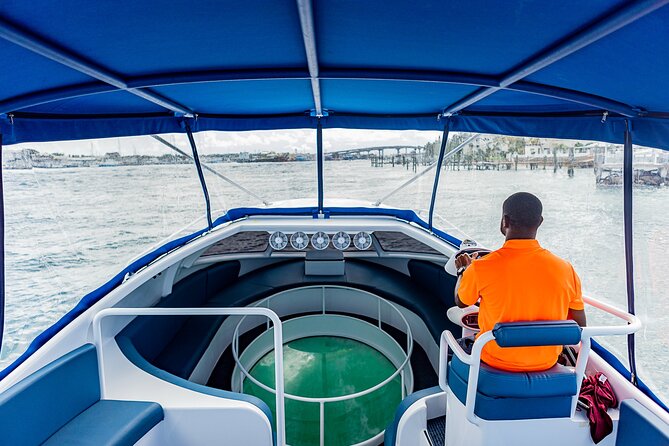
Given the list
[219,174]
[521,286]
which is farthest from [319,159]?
[521,286]

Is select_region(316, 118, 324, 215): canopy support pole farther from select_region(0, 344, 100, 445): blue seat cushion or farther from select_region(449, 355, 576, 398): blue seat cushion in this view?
select_region(449, 355, 576, 398): blue seat cushion

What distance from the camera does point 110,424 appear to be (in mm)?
1687

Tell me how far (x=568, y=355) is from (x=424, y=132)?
2.36 metres

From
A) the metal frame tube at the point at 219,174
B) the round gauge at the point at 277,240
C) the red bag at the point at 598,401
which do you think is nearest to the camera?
the red bag at the point at 598,401

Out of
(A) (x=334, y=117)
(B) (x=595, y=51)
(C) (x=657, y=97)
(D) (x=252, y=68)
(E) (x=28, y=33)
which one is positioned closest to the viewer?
(E) (x=28, y=33)

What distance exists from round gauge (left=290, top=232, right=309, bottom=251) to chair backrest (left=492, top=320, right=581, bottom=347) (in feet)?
9.14

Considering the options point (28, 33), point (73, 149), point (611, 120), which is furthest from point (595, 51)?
point (73, 149)

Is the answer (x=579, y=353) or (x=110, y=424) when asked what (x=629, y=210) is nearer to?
(x=579, y=353)

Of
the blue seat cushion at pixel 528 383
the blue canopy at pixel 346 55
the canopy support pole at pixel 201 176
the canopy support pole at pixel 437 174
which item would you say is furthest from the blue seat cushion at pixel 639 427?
the canopy support pole at pixel 201 176

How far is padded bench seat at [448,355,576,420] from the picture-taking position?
4.74 ft

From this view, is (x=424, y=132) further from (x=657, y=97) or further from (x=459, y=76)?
(x=657, y=97)

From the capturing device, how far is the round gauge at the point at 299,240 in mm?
3928

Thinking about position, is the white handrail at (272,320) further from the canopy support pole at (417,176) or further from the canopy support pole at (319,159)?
the canopy support pole at (417,176)

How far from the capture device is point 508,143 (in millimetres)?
4047
